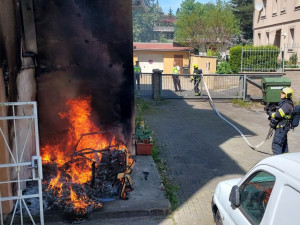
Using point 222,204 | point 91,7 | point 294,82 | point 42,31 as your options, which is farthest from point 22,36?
point 294,82

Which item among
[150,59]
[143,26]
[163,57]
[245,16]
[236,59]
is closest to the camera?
[236,59]

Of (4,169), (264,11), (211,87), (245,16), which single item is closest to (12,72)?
(4,169)

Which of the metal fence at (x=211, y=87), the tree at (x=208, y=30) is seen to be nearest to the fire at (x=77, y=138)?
the metal fence at (x=211, y=87)

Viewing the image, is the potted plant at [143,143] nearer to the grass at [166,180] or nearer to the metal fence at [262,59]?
the grass at [166,180]

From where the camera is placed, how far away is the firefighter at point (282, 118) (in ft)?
24.5

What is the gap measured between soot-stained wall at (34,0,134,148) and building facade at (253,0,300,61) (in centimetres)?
1631

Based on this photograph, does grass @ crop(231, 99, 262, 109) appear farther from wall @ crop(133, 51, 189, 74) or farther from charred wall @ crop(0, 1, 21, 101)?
wall @ crop(133, 51, 189, 74)

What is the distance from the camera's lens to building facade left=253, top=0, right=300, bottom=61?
2380 cm

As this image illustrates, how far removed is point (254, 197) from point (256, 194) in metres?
0.04

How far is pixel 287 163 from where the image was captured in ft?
9.99

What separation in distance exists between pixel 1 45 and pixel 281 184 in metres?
4.50

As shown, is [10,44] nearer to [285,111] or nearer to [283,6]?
[285,111]

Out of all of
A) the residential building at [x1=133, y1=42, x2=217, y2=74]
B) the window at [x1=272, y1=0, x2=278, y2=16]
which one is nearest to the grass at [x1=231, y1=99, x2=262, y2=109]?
the window at [x1=272, y1=0, x2=278, y2=16]

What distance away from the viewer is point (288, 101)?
7508 millimetres
